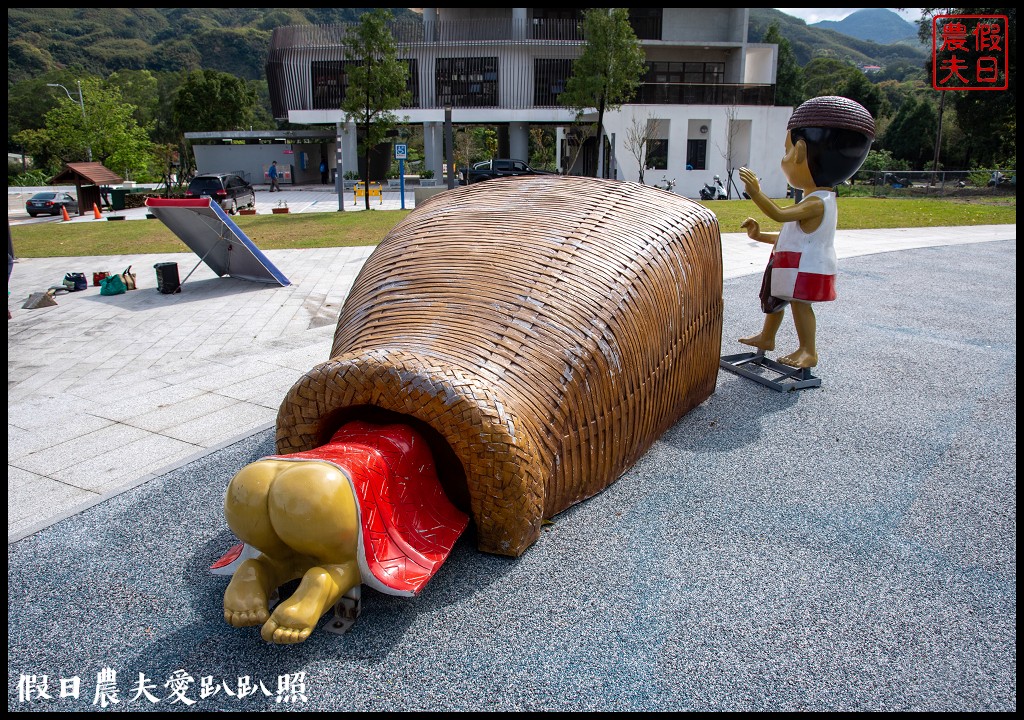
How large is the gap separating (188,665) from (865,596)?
2.39m

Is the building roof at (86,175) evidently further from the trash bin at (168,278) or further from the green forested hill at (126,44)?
the green forested hill at (126,44)

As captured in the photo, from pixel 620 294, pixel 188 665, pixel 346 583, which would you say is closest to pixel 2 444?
pixel 188 665

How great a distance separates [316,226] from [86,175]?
27.1 feet

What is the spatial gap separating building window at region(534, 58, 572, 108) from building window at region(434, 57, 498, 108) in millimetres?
1842

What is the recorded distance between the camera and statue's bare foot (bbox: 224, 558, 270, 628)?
2275mm

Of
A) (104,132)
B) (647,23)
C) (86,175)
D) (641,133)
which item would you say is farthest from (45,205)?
(647,23)

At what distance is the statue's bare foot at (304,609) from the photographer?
2.14 m

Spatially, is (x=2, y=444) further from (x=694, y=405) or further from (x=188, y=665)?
(x=694, y=405)

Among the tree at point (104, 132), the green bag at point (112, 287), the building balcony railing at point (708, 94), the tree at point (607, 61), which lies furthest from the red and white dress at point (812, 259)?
the tree at point (104, 132)

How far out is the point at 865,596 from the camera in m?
2.75

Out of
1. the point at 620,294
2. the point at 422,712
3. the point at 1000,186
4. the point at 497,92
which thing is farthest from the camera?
the point at 497,92

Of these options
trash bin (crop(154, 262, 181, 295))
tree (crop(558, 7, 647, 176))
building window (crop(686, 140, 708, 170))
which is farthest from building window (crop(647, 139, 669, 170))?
trash bin (crop(154, 262, 181, 295))

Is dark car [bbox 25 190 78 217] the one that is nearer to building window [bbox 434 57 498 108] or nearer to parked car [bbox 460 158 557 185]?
parked car [bbox 460 158 557 185]

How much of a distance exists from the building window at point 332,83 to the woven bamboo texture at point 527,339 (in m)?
31.1
